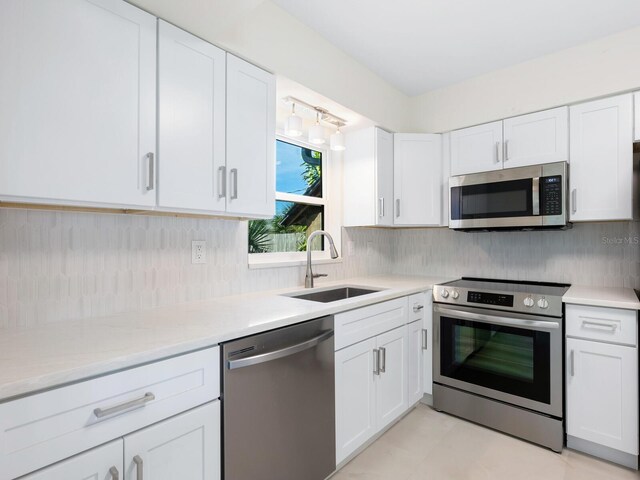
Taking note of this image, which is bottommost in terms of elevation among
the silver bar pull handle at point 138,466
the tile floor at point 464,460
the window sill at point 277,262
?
the tile floor at point 464,460

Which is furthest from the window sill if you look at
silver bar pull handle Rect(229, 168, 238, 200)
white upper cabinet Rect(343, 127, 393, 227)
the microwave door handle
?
the microwave door handle

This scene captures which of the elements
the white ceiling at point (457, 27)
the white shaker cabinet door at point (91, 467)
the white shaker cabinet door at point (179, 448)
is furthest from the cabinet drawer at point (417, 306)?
the white shaker cabinet door at point (91, 467)

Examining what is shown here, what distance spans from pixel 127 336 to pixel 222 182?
2.46ft

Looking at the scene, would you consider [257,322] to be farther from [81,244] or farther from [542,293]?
[542,293]

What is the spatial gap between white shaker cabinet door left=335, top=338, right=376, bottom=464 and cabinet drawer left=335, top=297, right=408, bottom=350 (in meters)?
0.05

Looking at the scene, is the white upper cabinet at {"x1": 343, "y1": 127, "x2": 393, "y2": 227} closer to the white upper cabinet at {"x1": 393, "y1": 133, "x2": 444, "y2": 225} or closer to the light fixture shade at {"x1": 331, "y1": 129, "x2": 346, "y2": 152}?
the white upper cabinet at {"x1": 393, "y1": 133, "x2": 444, "y2": 225}

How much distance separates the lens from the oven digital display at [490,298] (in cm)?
213

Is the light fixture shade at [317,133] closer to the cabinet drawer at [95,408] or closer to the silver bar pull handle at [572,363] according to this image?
the cabinet drawer at [95,408]

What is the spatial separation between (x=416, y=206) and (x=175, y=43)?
79.7 inches

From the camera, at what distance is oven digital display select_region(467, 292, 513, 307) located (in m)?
2.13

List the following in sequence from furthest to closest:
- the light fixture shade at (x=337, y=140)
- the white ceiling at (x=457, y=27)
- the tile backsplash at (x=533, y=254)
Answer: the light fixture shade at (x=337, y=140) → the tile backsplash at (x=533, y=254) → the white ceiling at (x=457, y=27)

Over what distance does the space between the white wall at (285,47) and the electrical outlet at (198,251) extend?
952mm

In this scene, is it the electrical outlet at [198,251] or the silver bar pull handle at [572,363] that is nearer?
the electrical outlet at [198,251]

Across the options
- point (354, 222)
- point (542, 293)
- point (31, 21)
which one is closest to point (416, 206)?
point (354, 222)
